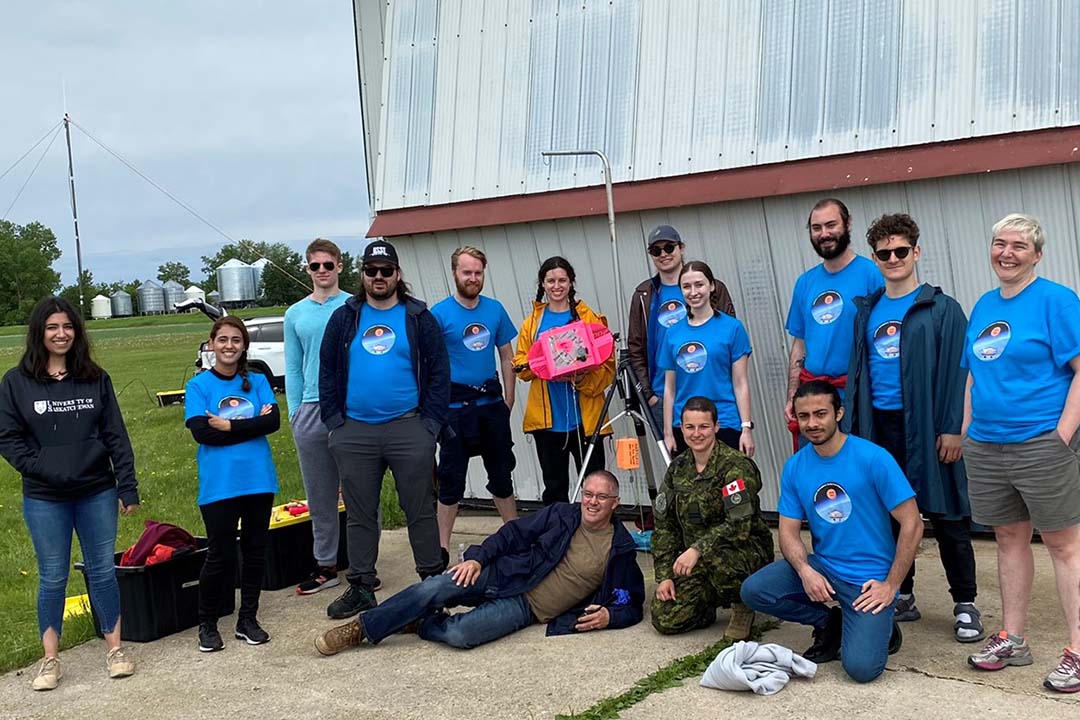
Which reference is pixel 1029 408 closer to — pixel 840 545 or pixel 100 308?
pixel 840 545

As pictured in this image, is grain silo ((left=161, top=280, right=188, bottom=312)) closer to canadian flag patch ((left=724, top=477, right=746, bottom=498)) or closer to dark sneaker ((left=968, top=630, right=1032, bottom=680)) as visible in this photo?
canadian flag patch ((left=724, top=477, right=746, bottom=498))

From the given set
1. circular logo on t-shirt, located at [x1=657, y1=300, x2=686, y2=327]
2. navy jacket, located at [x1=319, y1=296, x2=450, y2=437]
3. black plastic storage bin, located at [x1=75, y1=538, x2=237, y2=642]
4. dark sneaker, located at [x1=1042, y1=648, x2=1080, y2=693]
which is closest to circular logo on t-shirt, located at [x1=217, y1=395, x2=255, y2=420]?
navy jacket, located at [x1=319, y1=296, x2=450, y2=437]

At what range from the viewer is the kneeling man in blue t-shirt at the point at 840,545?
171 inches

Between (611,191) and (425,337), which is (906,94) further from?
(425,337)

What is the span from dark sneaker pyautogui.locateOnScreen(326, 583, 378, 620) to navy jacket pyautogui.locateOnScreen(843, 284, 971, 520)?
2631mm

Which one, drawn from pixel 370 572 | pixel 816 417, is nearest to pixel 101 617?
pixel 370 572

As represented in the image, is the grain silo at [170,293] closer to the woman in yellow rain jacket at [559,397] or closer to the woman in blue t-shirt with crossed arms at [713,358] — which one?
the woman in yellow rain jacket at [559,397]

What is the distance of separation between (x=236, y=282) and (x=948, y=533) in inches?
2272

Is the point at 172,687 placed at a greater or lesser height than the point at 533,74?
lesser

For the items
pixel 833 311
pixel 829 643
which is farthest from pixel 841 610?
pixel 833 311

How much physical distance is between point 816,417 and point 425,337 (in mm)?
2069

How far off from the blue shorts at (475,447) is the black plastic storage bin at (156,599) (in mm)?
1315

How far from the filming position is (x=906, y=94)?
6.07 metres

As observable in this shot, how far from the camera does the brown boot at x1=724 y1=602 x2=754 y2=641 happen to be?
493cm
